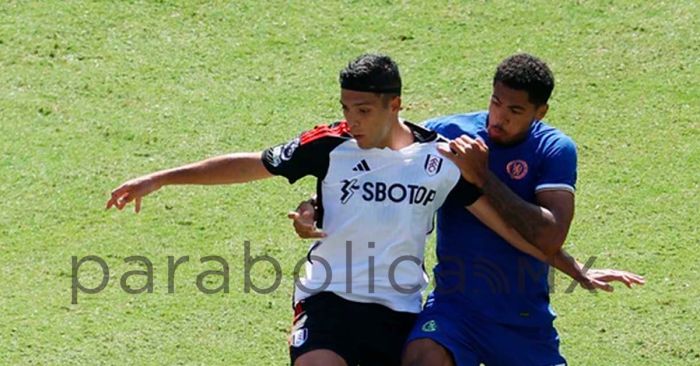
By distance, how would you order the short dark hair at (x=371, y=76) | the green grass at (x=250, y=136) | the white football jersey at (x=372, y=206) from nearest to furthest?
the short dark hair at (x=371, y=76), the white football jersey at (x=372, y=206), the green grass at (x=250, y=136)

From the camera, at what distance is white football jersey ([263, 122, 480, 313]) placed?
6.87 meters

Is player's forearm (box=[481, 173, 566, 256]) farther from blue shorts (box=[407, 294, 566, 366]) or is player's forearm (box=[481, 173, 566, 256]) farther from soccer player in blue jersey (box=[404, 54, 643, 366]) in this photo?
blue shorts (box=[407, 294, 566, 366])

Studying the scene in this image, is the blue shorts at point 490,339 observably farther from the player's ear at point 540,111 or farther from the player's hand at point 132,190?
the player's hand at point 132,190

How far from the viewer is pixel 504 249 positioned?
710 centimetres

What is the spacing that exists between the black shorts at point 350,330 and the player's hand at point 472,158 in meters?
0.74

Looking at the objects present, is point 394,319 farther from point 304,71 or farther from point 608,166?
point 304,71

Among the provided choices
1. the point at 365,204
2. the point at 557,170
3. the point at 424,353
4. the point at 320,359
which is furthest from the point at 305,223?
the point at 557,170

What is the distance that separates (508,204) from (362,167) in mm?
688

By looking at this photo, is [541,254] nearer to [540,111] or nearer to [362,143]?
[540,111]

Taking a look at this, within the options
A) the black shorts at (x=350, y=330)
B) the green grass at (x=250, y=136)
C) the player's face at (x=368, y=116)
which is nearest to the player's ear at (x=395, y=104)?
the player's face at (x=368, y=116)

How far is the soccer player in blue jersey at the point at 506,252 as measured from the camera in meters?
7.02

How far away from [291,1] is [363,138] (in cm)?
575

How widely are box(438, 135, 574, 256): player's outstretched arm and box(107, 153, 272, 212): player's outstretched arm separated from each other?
0.89 m

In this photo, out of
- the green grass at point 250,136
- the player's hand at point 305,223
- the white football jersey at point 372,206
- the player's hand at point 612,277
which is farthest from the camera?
the green grass at point 250,136
